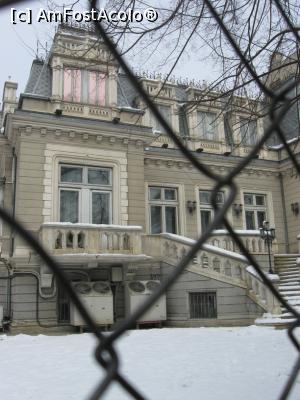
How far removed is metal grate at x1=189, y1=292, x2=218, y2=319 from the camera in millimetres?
12905

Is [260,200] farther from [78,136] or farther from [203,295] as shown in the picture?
[78,136]

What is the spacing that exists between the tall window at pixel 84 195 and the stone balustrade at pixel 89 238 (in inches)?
49.4

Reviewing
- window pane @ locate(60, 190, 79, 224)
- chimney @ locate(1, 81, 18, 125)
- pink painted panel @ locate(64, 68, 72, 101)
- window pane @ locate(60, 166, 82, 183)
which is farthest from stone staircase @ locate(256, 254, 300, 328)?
chimney @ locate(1, 81, 18, 125)

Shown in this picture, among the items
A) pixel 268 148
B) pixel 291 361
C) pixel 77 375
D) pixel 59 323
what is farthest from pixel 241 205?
pixel 77 375

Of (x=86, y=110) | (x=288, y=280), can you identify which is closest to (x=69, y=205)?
A: (x=86, y=110)

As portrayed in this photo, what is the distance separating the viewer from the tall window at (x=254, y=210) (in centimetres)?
1889

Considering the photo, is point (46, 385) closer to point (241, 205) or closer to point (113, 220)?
point (113, 220)

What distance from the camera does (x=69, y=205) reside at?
557 inches

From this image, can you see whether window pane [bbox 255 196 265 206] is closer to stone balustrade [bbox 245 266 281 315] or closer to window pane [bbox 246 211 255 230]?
window pane [bbox 246 211 255 230]

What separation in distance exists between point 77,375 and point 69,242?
297 inches

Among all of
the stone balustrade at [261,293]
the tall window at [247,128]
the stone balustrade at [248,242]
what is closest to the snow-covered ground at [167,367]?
the stone balustrade at [261,293]

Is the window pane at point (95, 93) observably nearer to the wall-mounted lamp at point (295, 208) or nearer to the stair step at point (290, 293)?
Result: the stair step at point (290, 293)

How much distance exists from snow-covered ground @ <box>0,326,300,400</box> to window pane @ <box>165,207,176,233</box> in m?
8.02

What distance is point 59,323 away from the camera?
41.7 feet
